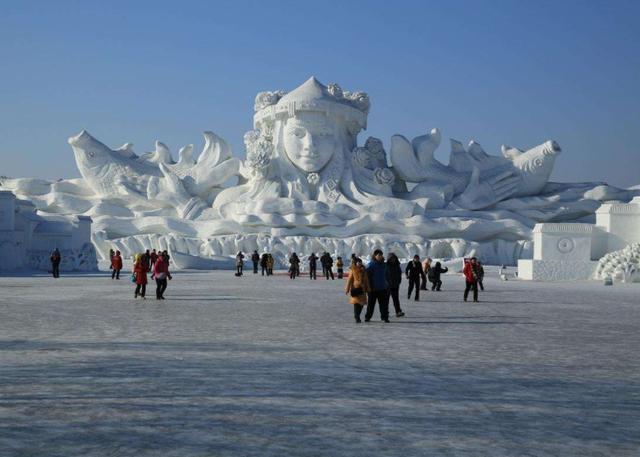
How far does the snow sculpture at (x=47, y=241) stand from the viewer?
3059 cm

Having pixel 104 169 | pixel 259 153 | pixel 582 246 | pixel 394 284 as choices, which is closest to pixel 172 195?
pixel 104 169

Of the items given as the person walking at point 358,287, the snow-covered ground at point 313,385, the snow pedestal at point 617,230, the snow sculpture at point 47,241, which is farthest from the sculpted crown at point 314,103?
the person walking at point 358,287

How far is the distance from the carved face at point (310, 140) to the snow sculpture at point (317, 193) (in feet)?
0.20

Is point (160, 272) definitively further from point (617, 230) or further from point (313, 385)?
point (617, 230)

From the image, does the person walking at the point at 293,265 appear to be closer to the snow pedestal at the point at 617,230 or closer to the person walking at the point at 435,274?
the person walking at the point at 435,274

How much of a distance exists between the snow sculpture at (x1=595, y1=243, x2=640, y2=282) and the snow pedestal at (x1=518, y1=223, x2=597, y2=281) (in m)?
1.05

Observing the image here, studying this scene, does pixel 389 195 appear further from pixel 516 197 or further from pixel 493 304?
pixel 493 304

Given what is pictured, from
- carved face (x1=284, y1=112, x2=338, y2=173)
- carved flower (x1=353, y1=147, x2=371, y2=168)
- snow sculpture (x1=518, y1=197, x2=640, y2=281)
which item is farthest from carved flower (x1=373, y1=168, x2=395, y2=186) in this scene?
snow sculpture (x1=518, y1=197, x2=640, y2=281)

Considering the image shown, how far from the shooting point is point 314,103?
42.1 m

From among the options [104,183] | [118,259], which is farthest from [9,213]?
[104,183]

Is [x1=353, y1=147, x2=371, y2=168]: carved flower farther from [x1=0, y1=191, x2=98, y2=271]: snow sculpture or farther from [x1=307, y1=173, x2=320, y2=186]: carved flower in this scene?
[x1=0, y1=191, x2=98, y2=271]: snow sculpture

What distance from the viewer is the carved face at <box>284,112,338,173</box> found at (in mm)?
42438

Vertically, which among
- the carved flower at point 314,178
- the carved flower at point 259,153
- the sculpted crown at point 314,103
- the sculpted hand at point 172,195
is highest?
the sculpted crown at point 314,103

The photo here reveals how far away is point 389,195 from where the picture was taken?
4394 centimetres
